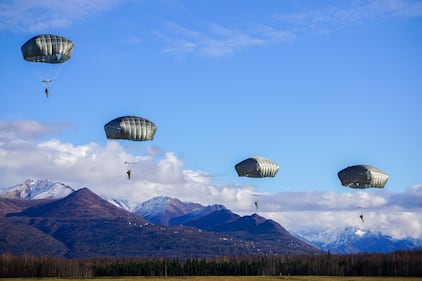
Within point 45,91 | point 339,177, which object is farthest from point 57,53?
point 339,177

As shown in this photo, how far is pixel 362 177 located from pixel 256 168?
2579 centimetres

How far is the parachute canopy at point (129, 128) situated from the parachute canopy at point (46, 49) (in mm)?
18751

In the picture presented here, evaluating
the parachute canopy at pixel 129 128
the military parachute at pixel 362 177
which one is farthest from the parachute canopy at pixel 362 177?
the parachute canopy at pixel 129 128

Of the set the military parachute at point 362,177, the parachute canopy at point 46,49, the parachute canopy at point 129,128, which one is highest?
the parachute canopy at point 46,49

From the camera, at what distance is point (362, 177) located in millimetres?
163000

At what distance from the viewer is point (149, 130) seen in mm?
148250

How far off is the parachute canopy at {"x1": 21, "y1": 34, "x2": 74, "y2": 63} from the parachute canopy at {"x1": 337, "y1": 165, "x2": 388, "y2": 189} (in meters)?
74.6

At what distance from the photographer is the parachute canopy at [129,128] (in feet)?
473

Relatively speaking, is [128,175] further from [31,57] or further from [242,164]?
[242,164]

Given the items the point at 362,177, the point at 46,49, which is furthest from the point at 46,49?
the point at 362,177

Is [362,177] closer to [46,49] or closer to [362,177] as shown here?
[362,177]

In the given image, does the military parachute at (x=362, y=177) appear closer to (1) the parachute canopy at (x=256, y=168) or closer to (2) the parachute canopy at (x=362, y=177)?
(2) the parachute canopy at (x=362, y=177)

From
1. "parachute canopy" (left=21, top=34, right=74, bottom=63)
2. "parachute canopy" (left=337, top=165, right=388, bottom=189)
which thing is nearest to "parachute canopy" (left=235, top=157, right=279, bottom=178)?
"parachute canopy" (left=337, top=165, right=388, bottom=189)

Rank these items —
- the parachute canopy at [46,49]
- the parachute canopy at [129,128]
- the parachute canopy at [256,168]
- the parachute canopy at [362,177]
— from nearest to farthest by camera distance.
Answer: the parachute canopy at [46,49]
the parachute canopy at [129,128]
the parachute canopy at [362,177]
the parachute canopy at [256,168]
